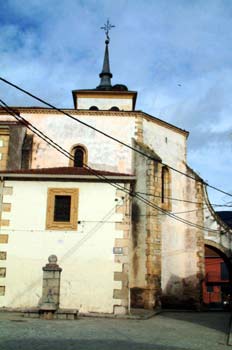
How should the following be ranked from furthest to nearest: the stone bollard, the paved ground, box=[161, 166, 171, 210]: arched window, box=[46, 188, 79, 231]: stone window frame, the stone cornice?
the stone cornice → box=[161, 166, 171, 210]: arched window → box=[46, 188, 79, 231]: stone window frame → the stone bollard → the paved ground

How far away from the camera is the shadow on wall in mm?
19453

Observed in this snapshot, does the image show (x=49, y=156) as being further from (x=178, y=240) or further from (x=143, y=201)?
(x=178, y=240)

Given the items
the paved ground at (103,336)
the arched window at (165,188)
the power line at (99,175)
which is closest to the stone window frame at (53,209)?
the power line at (99,175)

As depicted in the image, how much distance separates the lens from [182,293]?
19.9 metres

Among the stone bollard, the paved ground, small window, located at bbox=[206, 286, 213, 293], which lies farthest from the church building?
small window, located at bbox=[206, 286, 213, 293]

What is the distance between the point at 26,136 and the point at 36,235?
6670mm

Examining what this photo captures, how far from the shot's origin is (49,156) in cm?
1967

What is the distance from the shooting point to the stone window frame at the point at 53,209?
557 inches

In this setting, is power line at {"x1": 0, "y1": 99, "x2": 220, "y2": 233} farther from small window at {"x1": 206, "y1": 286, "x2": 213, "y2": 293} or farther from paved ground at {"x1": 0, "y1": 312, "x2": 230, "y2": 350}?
small window at {"x1": 206, "y1": 286, "x2": 213, "y2": 293}

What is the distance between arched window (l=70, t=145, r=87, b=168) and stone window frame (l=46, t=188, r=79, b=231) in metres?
5.27

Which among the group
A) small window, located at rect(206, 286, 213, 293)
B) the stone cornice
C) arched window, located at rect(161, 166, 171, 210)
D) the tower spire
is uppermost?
the tower spire

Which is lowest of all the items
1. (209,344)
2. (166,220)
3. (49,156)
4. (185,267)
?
(209,344)

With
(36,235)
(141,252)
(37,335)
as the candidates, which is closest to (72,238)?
(36,235)

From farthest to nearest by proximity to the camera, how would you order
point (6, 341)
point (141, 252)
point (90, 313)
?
point (141, 252) → point (90, 313) → point (6, 341)
